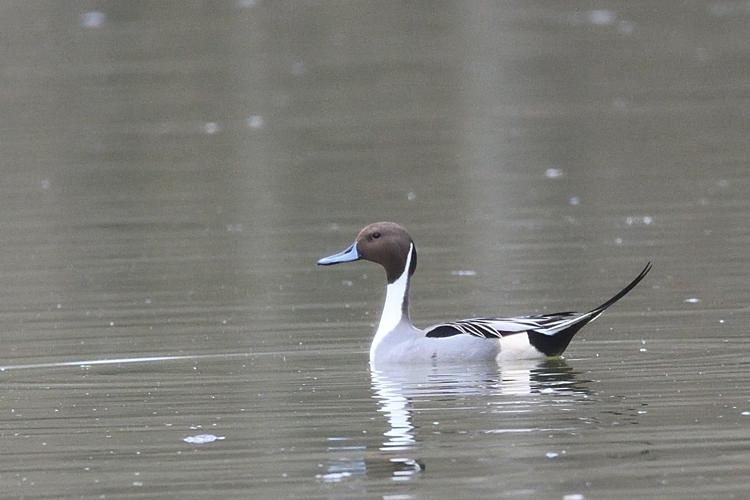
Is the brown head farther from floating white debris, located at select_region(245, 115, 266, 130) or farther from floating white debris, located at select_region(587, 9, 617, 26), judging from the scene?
floating white debris, located at select_region(587, 9, 617, 26)

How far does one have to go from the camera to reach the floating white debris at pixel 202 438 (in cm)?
882

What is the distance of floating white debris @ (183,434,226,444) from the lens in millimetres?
8820

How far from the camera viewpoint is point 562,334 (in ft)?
35.8

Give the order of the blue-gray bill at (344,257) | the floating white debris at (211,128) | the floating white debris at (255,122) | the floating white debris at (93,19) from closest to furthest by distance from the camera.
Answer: the blue-gray bill at (344,257) < the floating white debris at (255,122) < the floating white debris at (211,128) < the floating white debris at (93,19)

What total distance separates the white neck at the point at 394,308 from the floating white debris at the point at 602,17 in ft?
A: 91.3

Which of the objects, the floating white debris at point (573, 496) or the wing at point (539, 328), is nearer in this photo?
the floating white debris at point (573, 496)

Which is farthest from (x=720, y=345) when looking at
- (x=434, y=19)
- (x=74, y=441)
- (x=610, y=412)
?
(x=434, y=19)

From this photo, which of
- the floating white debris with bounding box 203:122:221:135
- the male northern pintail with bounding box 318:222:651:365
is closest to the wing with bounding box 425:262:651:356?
the male northern pintail with bounding box 318:222:651:365

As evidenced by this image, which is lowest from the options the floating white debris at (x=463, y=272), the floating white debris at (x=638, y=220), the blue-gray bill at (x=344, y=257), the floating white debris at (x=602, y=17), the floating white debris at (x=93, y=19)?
the floating white debris at (x=463, y=272)

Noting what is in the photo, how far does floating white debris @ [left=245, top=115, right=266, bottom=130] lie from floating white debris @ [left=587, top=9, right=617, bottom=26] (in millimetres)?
14332

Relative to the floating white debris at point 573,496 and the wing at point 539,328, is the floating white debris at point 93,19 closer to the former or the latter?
the wing at point 539,328

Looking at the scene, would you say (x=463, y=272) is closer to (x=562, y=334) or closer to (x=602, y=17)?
(x=562, y=334)

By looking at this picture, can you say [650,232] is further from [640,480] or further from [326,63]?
[326,63]

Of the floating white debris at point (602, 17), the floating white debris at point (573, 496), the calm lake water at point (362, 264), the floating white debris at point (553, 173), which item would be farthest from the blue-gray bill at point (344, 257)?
the floating white debris at point (602, 17)
